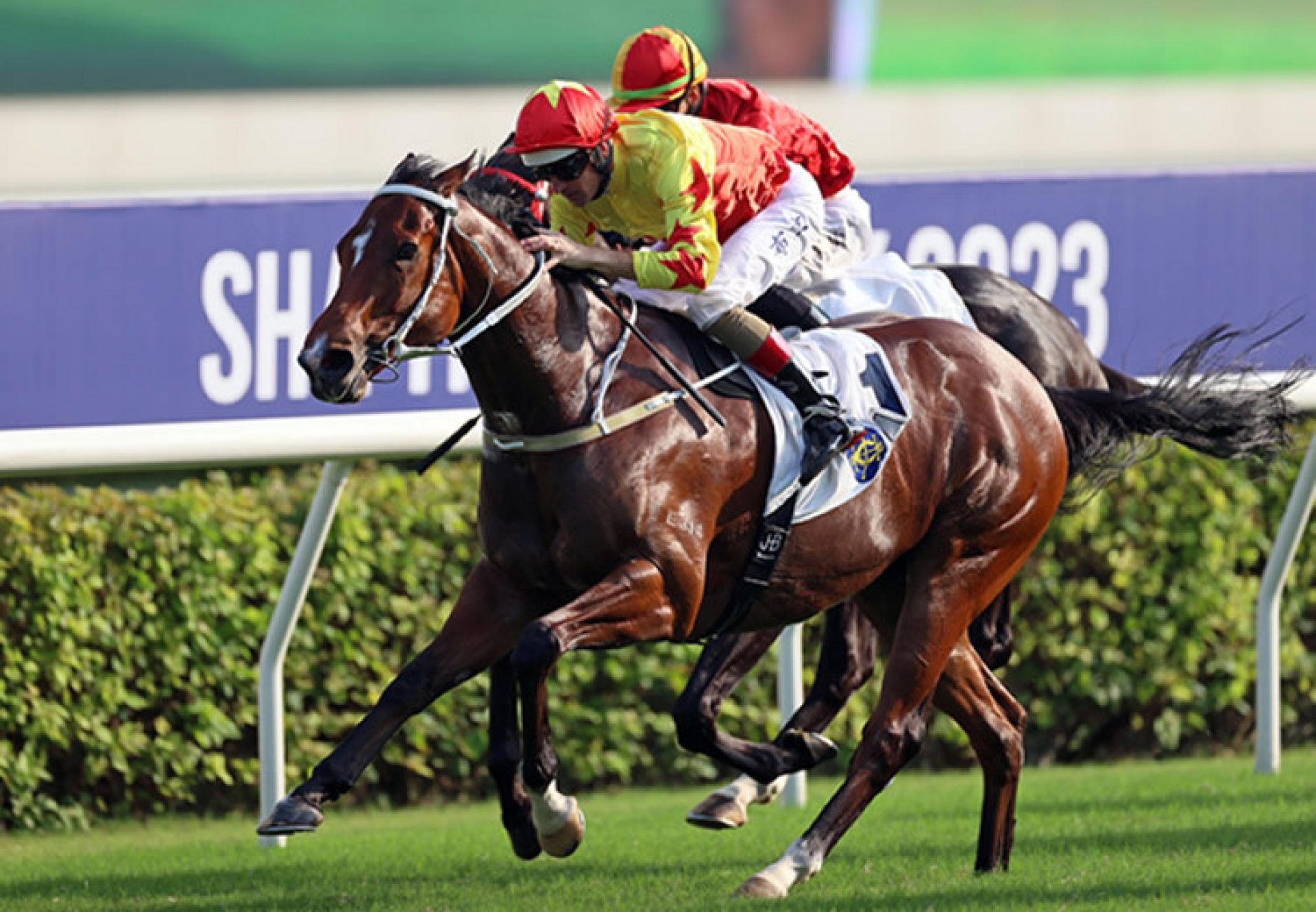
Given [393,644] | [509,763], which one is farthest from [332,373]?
[393,644]

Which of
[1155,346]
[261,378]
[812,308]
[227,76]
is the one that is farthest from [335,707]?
[227,76]

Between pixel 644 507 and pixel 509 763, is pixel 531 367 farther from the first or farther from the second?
pixel 509 763

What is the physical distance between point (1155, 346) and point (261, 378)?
10.6 feet

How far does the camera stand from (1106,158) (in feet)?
56.1

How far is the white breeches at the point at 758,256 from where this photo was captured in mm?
4926

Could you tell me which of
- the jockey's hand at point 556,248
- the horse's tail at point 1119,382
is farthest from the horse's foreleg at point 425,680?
the horse's tail at point 1119,382

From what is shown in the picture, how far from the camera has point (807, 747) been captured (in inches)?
214

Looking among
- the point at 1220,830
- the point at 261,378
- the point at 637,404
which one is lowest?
the point at 1220,830

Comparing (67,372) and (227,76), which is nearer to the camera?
(67,372)

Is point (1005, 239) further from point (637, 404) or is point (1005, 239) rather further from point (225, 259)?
point (637, 404)

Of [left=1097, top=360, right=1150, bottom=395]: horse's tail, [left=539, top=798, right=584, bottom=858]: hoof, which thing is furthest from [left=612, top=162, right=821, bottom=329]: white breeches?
[left=1097, top=360, right=1150, bottom=395]: horse's tail

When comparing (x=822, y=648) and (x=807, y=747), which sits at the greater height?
(x=822, y=648)

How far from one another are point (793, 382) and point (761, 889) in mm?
Result: 1035

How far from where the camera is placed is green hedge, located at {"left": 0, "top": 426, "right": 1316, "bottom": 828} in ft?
21.2
